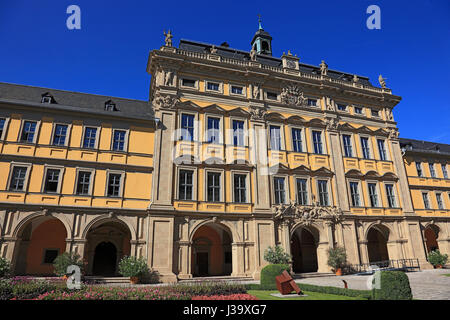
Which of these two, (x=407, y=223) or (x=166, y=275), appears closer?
(x=166, y=275)

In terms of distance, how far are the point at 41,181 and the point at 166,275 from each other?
11.2 metres

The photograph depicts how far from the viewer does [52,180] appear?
21328 mm

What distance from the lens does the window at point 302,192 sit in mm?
26555

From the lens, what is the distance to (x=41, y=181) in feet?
68.8

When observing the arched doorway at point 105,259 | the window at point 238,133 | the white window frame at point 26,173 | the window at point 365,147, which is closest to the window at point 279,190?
the window at point 238,133

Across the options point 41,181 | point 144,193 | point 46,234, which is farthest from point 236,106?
point 46,234

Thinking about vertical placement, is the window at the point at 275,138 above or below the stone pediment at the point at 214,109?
below

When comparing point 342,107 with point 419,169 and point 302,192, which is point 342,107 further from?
point 419,169

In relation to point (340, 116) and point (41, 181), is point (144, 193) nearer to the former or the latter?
point (41, 181)

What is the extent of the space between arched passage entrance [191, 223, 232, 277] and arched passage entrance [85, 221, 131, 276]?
585 centimetres

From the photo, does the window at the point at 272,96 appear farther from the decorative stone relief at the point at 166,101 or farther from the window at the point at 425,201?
the window at the point at 425,201

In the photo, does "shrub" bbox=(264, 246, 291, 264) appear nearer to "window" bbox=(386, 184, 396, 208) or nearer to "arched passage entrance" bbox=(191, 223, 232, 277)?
"arched passage entrance" bbox=(191, 223, 232, 277)

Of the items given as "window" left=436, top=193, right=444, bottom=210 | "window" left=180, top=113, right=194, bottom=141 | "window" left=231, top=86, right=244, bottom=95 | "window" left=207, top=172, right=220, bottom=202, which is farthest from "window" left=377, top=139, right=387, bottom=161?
"window" left=180, top=113, right=194, bottom=141

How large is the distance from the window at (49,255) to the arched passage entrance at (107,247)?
2.32 metres
